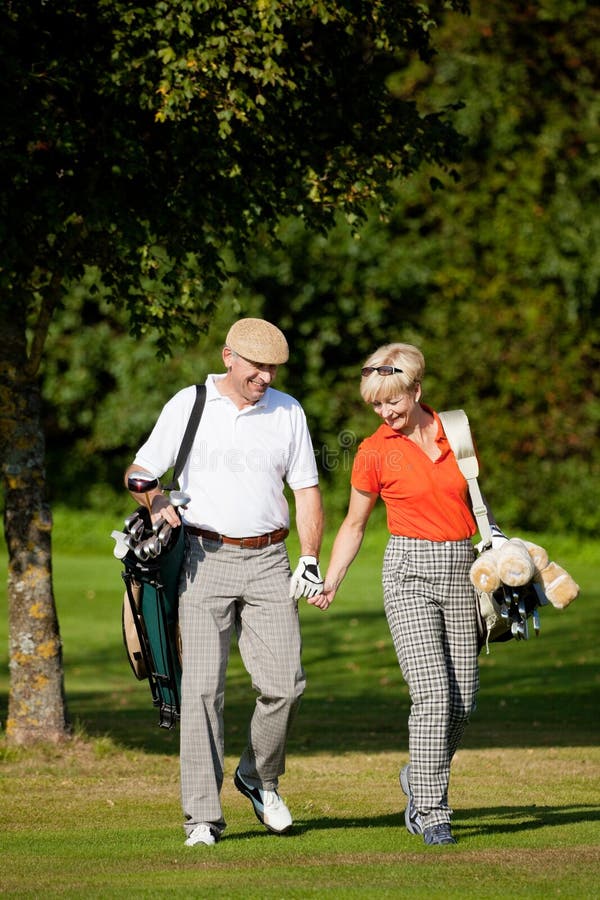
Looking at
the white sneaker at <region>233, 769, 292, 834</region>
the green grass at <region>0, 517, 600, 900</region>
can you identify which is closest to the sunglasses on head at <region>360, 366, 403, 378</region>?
the white sneaker at <region>233, 769, 292, 834</region>

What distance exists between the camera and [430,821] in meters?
6.12

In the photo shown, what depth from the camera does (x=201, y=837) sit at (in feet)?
19.9

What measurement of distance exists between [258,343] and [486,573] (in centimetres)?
140

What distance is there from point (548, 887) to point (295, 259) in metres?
23.1

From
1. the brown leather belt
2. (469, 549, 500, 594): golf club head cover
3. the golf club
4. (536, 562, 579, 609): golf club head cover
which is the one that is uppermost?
the golf club

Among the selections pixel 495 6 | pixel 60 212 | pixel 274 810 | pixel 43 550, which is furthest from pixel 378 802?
pixel 495 6

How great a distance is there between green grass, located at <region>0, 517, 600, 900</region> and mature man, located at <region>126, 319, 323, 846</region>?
0.50m

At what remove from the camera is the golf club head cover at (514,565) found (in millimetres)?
6043

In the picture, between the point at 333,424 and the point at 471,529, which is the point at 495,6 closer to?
the point at 333,424

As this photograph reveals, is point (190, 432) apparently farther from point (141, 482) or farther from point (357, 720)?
point (357, 720)

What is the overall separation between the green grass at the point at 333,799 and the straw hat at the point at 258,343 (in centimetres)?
211

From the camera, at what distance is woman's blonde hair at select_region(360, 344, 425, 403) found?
6.25 m

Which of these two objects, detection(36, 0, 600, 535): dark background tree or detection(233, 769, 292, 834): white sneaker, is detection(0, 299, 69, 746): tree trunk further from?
detection(36, 0, 600, 535): dark background tree

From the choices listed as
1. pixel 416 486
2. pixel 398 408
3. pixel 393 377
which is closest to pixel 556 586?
pixel 416 486
